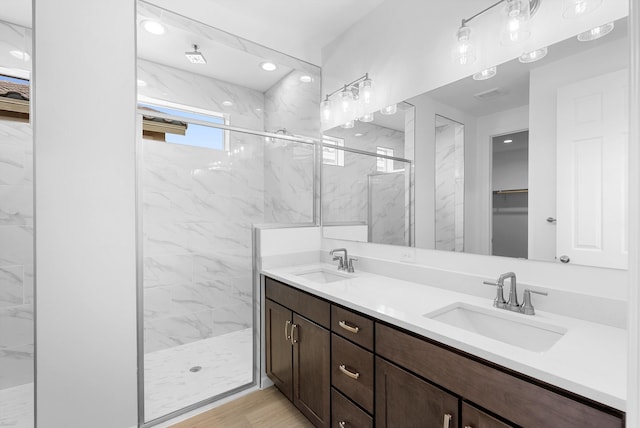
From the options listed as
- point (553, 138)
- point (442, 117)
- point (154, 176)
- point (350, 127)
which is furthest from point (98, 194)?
point (553, 138)

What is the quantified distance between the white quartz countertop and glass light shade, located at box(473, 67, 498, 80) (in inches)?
40.4

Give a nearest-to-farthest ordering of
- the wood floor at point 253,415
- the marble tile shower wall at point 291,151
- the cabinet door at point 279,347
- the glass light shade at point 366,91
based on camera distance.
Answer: the wood floor at point 253,415, the cabinet door at point 279,347, the glass light shade at point 366,91, the marble tile shower wall at point 291,151

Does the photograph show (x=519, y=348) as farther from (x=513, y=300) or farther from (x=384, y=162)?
(x=384, y=162)

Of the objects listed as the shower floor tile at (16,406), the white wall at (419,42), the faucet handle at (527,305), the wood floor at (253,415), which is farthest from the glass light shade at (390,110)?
the shower floor tile at (16,406)

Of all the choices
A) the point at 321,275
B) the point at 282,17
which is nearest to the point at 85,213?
the point at 321,275

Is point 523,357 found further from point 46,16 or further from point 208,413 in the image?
point 46,16

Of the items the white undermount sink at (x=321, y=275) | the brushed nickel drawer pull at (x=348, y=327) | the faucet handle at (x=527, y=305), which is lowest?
the brushed nickel drawer pull at (x=348, y=327)

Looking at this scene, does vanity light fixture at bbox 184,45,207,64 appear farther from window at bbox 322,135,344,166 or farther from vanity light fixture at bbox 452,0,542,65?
vanity light fixture at bbox 452,0,542,65

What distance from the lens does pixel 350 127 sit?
7.41 ft

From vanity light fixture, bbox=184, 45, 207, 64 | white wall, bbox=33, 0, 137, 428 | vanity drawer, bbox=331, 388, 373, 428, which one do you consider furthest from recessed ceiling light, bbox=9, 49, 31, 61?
vanity drawer, bbox=331, 388, 373, 428

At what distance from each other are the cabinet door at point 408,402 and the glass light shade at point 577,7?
59.7 inches

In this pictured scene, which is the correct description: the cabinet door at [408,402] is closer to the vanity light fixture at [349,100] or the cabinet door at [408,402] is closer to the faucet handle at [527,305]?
the faucet handle at [527,305]

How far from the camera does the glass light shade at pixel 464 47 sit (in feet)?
4.84

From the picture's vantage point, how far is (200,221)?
2465 mm
